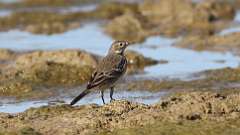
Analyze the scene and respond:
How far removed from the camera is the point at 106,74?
12664 millimetres

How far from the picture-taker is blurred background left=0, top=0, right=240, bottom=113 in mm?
15352

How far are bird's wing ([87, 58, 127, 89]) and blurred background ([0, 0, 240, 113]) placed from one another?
1015 mm

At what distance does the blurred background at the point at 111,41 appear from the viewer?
1535cm

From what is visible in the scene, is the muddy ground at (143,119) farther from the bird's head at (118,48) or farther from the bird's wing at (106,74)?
the bird's head at (118,48)

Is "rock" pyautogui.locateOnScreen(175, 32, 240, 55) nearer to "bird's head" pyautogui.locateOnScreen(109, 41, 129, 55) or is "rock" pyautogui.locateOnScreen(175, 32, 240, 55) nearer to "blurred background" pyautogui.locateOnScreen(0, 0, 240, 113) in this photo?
"blurred background" pyautogui.locateOnScreen(0, 0, 240, 113)

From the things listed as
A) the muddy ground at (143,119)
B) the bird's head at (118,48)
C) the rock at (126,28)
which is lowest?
the muddy ground at (143,119)

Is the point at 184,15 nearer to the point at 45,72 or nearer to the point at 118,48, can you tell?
the point at 45,72

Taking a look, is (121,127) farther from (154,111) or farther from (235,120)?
(235,120)

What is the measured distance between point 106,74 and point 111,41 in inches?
386

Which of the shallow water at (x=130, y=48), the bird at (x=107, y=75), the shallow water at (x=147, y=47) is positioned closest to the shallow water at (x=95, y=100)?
the shallow water at (x=130, y=48)

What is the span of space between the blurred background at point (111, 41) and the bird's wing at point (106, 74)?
3.33 ft

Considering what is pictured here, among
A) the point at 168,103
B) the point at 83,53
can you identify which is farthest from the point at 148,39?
the point at 168,103

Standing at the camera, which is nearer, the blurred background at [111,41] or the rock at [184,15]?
the blurred background at [111,41]

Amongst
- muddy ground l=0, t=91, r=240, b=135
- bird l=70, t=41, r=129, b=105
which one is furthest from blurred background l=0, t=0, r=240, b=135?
bird l=70, t=41, r=129, b=105
